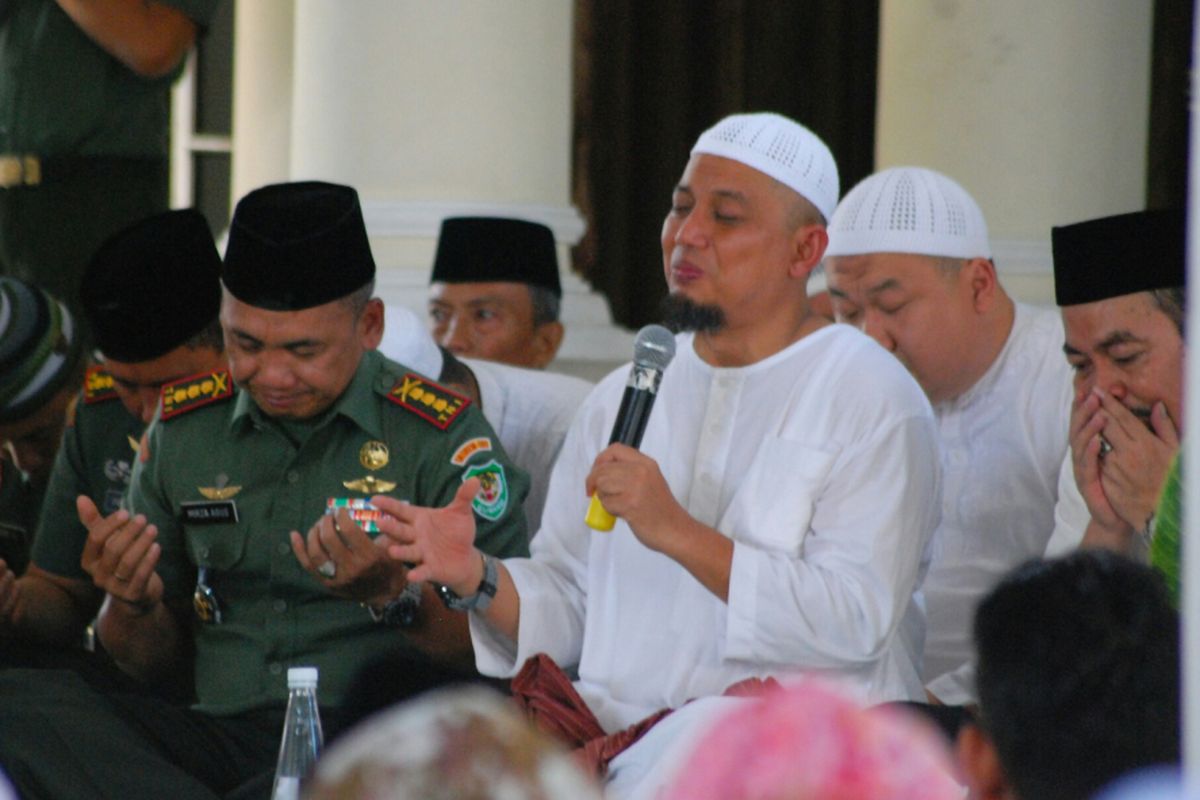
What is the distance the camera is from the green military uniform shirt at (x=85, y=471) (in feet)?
15.5

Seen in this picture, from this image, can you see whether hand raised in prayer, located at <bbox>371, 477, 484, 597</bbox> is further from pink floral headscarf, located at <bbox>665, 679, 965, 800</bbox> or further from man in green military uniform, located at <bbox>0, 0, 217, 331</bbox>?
man in green military uniform, located at <bbox>0, 0, 217, 331</bbox>

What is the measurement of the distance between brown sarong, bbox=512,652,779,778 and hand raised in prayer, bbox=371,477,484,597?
8.0 inches

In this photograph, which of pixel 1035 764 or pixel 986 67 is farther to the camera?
pixel 986 67

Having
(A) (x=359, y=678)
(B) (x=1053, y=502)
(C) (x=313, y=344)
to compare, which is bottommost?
(A) (x=359, y=678)

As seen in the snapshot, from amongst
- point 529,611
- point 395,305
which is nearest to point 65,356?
point 395,305

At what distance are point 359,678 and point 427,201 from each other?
216 cm

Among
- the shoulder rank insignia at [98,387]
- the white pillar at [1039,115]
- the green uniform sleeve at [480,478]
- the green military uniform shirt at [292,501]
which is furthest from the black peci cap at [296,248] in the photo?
the white pillar at [1039,115]

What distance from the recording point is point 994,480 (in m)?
4.53

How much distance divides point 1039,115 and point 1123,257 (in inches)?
80.0

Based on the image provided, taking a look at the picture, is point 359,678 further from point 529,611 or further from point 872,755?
point 872,755

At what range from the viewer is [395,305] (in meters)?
5.82

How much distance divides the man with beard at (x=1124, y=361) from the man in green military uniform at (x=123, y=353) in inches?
82.8

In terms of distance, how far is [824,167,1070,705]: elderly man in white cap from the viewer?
4496 millimetres

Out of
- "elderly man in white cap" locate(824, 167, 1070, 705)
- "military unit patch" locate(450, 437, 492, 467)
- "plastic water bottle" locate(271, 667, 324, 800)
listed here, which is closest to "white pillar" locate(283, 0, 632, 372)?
"elderly man in white cap" locate(824, 167, 1070, 705)
